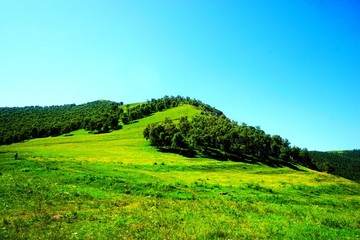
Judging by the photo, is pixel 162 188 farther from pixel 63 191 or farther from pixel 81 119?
pixel 81 119

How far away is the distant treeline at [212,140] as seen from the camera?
4429 inches

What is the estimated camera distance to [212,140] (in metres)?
121

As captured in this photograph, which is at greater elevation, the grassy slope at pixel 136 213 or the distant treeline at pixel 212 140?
the distant treeline at pixel 212 140

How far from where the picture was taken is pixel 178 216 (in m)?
24.7

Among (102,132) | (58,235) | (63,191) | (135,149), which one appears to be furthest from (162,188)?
(102,132)

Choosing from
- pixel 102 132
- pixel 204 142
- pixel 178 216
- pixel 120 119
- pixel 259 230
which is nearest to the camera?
pixel 259 230

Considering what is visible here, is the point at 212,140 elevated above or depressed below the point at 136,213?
above

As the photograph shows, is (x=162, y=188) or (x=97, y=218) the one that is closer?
(x=97, y=218)

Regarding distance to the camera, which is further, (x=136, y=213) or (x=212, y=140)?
(x=212, y=140)

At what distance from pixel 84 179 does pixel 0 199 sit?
12969 mm

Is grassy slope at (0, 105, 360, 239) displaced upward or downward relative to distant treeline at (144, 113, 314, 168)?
downward

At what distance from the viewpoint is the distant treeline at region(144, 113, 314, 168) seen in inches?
4429

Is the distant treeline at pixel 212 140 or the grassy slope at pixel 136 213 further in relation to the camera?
the distant treeline at pixel 212 140

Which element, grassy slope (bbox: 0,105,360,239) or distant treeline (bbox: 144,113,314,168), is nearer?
grassy slope (bbox: 0,105,360,239)
